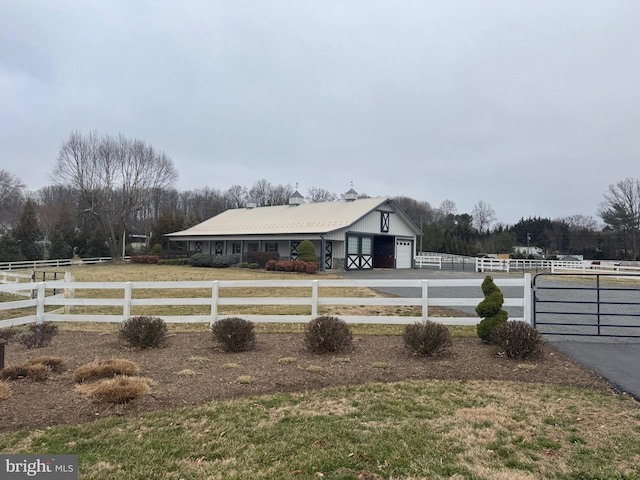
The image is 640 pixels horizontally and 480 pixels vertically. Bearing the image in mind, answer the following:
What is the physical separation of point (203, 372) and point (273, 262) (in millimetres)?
23962

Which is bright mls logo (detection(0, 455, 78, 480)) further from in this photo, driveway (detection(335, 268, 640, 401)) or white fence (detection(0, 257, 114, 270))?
white fence (detection(0, 257, 114, 270))

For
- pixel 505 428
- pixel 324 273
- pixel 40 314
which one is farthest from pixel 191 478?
pixel 324 273

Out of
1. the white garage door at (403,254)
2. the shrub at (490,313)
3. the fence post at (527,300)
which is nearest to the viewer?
the shrub at (490,313)

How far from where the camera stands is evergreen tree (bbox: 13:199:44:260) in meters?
43.0

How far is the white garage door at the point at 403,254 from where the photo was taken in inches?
1410

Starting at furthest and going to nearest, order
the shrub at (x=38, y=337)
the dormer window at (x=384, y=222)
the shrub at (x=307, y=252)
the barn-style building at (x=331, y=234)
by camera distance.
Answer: the dormer window at (x=384, y=222), the barn-style building at (x=331, y=234), the shrub at (x=307, y=252), the shrub at (x=38, y=337)

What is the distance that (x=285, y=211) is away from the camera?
4038cm

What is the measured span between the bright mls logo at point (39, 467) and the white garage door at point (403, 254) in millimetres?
33097

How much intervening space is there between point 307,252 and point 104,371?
80.3 ft

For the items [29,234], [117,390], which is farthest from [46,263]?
[117,390]

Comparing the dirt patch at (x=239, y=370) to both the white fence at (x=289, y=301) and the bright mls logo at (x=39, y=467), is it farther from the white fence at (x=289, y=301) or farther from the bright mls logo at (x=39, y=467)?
the bright mls logo at (x=39, y=467)

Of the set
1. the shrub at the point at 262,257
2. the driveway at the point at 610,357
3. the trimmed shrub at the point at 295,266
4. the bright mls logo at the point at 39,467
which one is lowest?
the bright mls logo at the point at 39,467

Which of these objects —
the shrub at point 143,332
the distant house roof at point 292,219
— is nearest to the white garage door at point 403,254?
the distant house roof at point 292,219

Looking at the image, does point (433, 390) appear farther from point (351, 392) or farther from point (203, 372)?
point (203, 372)
